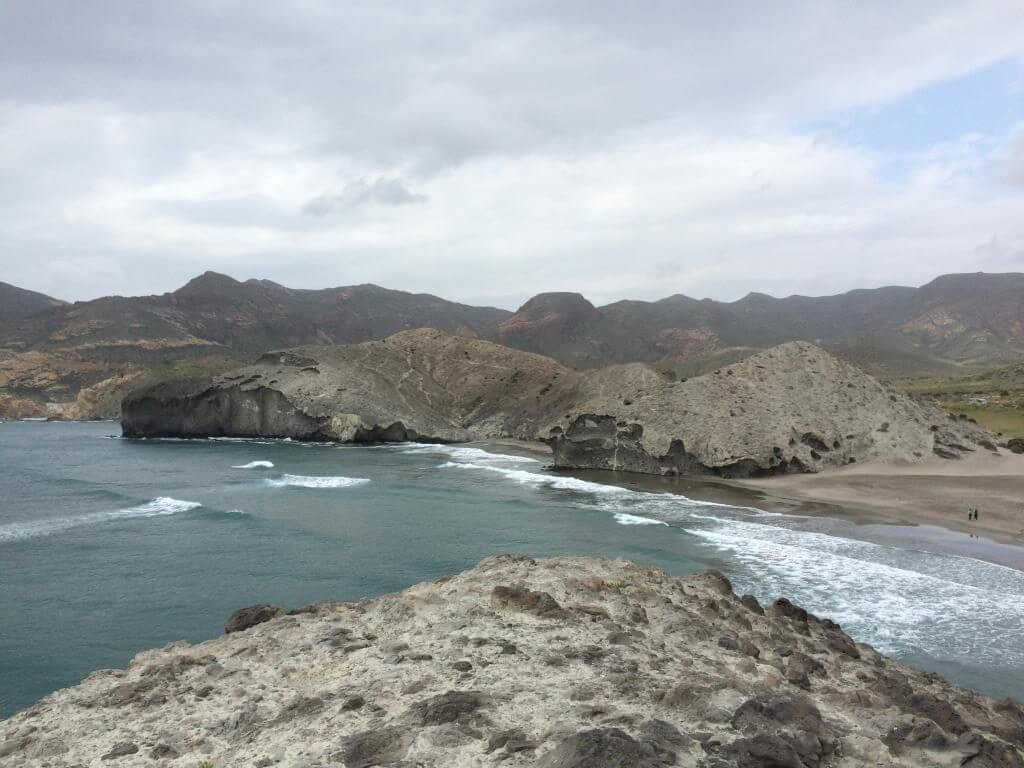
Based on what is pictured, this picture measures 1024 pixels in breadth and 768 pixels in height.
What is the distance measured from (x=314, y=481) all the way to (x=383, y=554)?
65.6 feet

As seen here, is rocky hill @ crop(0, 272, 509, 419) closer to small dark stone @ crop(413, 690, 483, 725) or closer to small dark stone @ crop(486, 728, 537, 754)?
small dark stone @ crop(413, 690, 483, 725)

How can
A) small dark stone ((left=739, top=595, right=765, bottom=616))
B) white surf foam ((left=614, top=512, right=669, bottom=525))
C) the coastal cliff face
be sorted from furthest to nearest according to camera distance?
the coastal cliff face
white surf foam ((left=614, top=512, right=669, bottom=525))
small dark stone ((left=739, top=595, right=765, bottom=616))

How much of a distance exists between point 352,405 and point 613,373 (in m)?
27.1

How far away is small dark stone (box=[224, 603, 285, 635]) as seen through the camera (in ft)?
37.2

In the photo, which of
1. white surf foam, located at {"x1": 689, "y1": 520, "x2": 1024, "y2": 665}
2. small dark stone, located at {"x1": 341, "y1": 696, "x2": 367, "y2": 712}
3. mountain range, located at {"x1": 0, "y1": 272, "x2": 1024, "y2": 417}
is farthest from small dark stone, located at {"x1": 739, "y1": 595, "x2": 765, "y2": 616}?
mountain range, located at {"x1": 0, "y1": 272, "x2": 1024, "y2": 417}

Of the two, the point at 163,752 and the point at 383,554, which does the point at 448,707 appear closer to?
the point at 163,752

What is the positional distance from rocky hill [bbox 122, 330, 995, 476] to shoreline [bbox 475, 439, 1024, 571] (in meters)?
1.76

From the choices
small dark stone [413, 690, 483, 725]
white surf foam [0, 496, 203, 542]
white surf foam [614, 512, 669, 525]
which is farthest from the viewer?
white surf foam [614, 512, 669, 525]

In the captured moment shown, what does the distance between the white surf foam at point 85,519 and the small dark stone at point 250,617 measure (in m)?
19.8

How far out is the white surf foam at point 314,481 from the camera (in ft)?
130

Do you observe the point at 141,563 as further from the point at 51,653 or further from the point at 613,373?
the point at 613,373

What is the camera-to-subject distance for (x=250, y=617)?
37.8 feet

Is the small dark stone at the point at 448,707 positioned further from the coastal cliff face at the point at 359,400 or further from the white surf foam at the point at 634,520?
the coastal cliff face at the point at 359,400

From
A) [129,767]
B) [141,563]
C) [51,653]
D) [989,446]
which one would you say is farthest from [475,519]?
[989,446]
